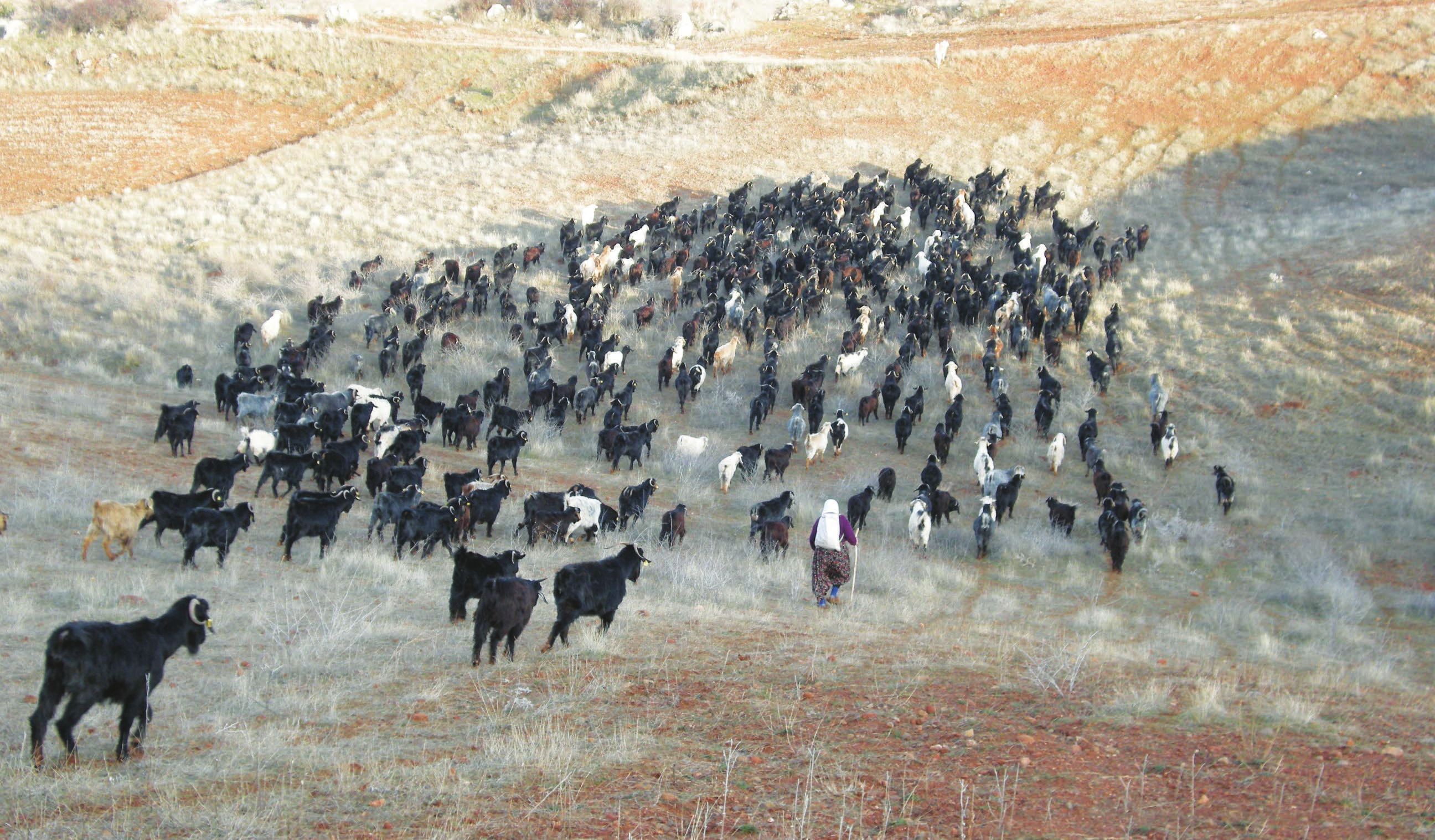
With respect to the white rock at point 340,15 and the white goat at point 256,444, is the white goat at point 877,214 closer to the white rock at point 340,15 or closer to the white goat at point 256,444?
the white goat at point 256,444

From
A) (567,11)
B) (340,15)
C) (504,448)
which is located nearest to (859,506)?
(504,448)

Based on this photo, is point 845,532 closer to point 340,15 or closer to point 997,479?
point 997,479

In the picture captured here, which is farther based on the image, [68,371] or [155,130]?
[155,130]

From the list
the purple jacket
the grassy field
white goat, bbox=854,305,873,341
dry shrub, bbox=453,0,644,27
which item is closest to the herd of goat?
white goat, bbox=854,305,873,341

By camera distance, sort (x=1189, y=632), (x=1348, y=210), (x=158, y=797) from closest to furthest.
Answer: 1. (x=158, y=797)
2. (x=1189, y=632)
3. (x=1348, y=210)

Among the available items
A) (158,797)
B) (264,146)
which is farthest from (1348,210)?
(264,146)

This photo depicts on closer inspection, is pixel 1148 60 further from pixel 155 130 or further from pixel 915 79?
pixel 155 130
